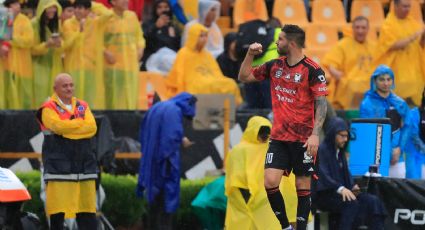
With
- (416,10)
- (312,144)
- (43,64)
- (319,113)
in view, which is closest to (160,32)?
A: (43,64)

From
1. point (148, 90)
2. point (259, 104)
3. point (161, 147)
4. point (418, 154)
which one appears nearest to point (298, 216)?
point (161, 147)

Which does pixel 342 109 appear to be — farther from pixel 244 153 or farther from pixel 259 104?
pixel 244 153

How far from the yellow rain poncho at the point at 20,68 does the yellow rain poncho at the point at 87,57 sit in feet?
1.79

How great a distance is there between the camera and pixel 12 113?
18.5 metres

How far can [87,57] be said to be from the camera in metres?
19.8

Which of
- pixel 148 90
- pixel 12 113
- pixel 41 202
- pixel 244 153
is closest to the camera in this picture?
pixel 244 153

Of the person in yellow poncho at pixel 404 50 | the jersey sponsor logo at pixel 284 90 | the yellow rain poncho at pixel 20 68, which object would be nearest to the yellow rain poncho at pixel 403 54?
the person in yellow poncho at pixel 404 50

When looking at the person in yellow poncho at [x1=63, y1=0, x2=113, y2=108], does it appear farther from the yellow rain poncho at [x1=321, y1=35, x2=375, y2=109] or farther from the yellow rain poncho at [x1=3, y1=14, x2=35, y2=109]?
the yellow rain poncho at [x1=321, y1=35, x2=375, y2=109]

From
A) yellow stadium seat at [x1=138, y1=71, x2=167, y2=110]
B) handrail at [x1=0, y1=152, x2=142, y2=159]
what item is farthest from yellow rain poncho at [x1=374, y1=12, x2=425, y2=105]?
handrail at [x1=0, y1=152, x2=142, y2=159]

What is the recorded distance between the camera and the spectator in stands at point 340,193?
1617cm

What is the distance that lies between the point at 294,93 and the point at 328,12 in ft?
34.3

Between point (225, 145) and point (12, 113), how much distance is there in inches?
110

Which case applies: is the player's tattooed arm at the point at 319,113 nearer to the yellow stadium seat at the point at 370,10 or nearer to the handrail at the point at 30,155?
the handrail at the point at 30,155

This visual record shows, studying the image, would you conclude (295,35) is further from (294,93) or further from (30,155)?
(30,155)
